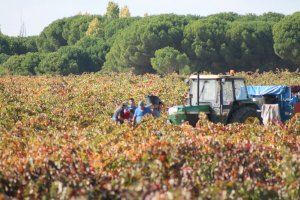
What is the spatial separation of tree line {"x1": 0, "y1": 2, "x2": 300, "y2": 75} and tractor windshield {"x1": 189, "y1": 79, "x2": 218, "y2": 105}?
1692 inches

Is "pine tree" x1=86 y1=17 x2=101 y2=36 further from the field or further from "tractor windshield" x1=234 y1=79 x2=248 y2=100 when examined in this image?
the field

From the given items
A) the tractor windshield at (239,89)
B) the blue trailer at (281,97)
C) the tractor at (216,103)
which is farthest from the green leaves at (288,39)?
the tractor at (216,103)

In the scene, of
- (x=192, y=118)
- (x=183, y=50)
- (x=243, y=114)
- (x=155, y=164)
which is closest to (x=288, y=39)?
(x=183, y=50)

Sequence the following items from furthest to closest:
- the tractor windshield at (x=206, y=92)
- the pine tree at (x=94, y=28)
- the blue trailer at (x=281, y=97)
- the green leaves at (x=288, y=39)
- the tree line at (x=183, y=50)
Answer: the pine tree at (x=94, y=28) < the tree line at (x=183, y=50) < the green leaves at (x=288, y=39) < the blue trailer at (x=281, y=97) < the tractor windshield at (x=206, y=92)

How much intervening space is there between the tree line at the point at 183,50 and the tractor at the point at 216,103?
4312 centimetres

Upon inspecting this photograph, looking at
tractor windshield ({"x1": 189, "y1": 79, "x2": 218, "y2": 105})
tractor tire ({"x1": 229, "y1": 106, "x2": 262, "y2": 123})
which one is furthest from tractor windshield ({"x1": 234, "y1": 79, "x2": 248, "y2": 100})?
tractor windshield ({"x1": 189, "y1": 79, "x2": 218, "y2": 105})

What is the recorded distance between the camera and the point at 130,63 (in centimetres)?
7006

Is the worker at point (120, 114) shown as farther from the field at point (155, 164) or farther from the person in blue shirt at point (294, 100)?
the person in blue shirt at point (294, 100)

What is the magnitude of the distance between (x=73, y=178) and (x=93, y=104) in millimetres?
18197

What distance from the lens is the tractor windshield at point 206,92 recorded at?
1700cm

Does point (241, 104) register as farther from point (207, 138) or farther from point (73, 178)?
point (73, 178)

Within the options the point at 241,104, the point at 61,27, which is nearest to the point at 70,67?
the point at 61,27

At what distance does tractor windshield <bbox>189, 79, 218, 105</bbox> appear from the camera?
1700 centimetres

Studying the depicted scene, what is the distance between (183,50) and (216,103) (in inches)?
2104
